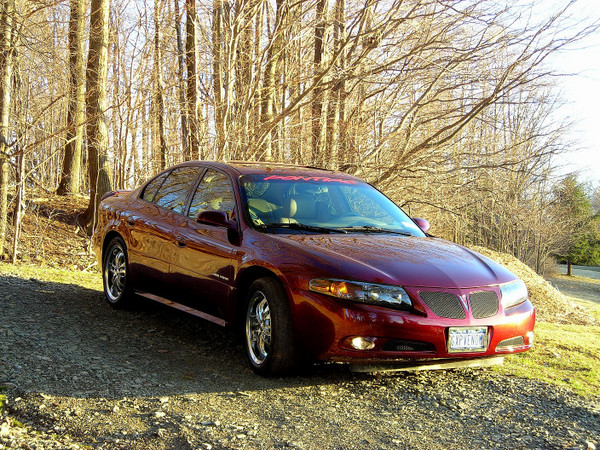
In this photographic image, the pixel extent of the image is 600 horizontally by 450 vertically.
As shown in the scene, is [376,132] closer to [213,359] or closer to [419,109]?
[419,109]

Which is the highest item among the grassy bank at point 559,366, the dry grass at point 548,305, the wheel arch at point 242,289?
the wheel arch at point 242,289

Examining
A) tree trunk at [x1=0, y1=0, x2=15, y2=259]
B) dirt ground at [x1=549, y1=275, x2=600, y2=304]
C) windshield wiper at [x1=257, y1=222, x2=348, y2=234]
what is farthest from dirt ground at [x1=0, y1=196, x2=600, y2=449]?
dirt ground at [x1=549, y1=275, x2=600, y2=304]

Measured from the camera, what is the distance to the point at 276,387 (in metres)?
4.75

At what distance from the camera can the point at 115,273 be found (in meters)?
7.45

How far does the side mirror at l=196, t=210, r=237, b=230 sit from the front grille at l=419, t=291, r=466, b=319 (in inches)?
70.9

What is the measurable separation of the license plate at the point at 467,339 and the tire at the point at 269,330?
113 centimetres

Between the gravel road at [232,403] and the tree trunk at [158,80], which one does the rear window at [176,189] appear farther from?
the tree trunk at [158,80]

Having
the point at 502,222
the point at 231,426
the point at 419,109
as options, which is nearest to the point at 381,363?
the point at 231,426

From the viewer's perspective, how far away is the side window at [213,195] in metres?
5.93

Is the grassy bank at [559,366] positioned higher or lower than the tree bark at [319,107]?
lower

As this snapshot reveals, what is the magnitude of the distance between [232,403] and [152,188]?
3481 millimetres

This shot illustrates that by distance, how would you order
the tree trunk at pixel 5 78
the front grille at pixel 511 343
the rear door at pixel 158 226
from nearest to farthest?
the front grille at pixel 511 343 → the rear door at pixel 158 226 → the tree trunk at pixel 5 78

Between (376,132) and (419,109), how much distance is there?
1022mm

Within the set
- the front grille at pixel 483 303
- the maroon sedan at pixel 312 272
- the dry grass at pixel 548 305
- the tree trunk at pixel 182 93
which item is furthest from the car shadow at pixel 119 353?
the dry grass at pixel 548 305
